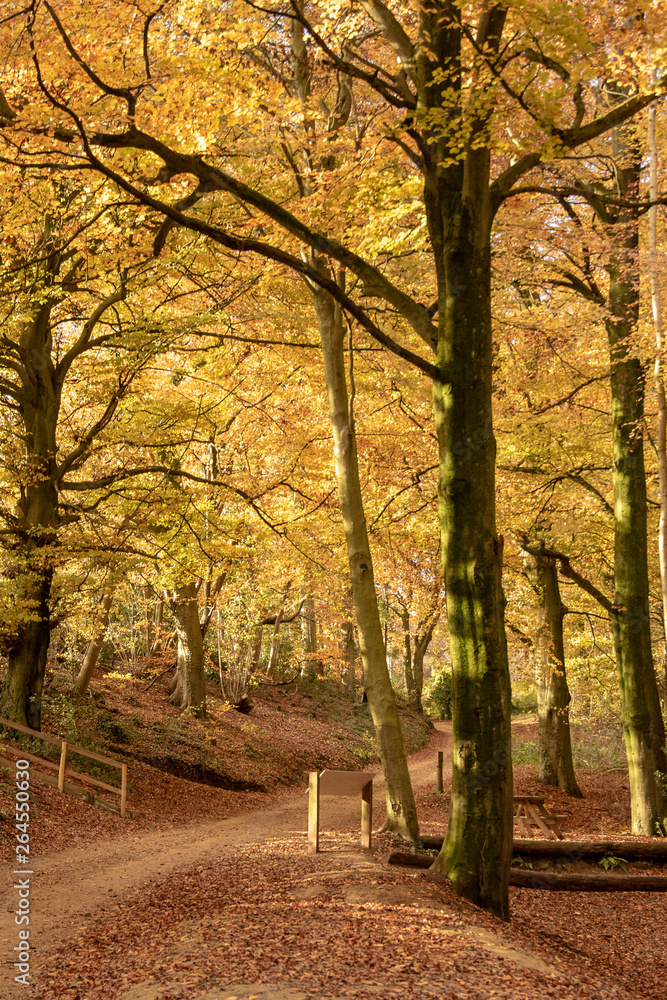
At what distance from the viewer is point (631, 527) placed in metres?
11.2

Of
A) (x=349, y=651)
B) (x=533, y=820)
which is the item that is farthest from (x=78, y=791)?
(x=349, y=651)

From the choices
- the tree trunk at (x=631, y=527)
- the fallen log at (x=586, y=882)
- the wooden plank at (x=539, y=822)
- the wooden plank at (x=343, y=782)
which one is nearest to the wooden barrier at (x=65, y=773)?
the wooden plank at (x=343, y=782)

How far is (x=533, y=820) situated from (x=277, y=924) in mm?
7225

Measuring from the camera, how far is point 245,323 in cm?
1266

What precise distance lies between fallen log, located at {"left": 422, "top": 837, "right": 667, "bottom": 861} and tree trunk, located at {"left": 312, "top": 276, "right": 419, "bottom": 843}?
1605mm

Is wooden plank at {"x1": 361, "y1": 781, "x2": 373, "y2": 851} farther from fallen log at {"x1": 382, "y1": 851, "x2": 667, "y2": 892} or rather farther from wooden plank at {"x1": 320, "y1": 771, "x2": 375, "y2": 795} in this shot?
fallen log at {"x1": 382, "y1": 851, "x2": 667, "y2": 892}

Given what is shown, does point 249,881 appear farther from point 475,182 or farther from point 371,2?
point 371,2

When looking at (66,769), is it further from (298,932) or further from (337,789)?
(298,932)

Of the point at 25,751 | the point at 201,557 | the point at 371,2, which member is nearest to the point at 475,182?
the point at 371,2

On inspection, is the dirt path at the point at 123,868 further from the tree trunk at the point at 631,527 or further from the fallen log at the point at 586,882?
the tree trunk at the point at 631,527

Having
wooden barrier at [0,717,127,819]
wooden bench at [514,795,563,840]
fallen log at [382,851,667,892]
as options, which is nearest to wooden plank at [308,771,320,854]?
fallen log at [382,851,667,892]

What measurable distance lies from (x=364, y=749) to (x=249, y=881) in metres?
15.3

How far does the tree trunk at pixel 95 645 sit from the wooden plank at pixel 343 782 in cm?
577

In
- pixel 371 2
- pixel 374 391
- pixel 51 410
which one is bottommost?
pixel 51 410
